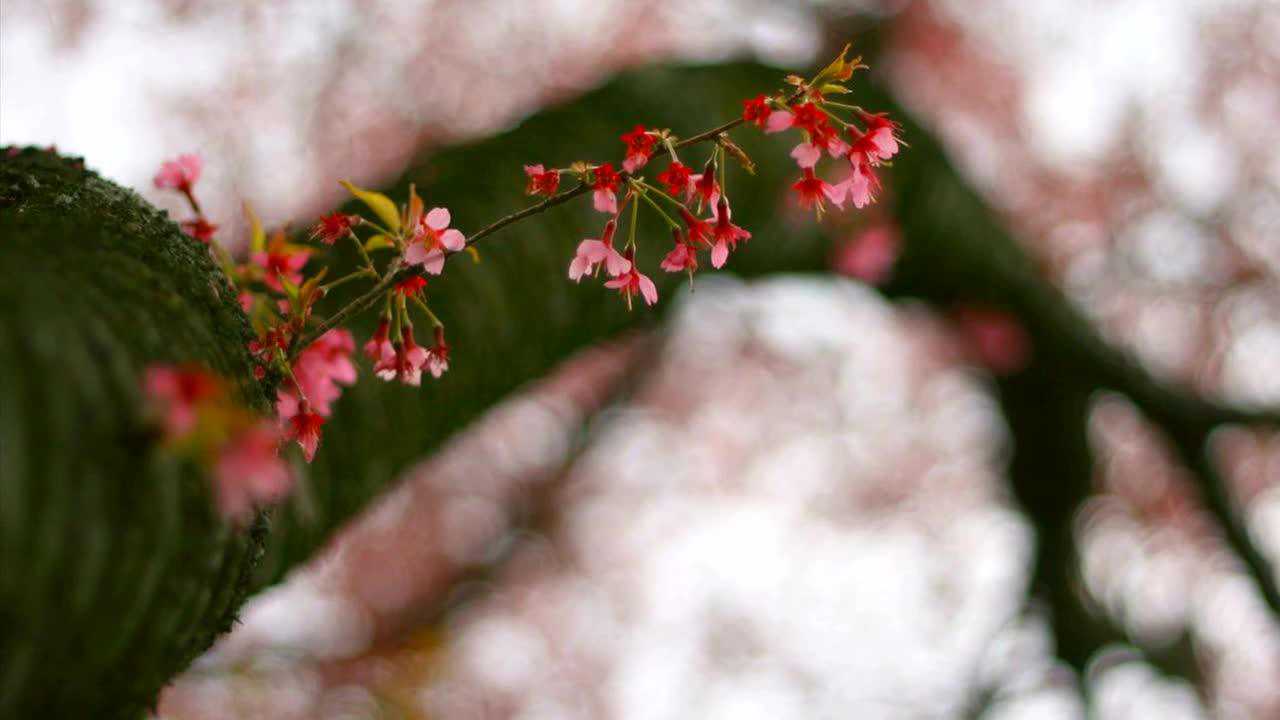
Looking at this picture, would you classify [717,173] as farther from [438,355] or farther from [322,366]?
[322,366]

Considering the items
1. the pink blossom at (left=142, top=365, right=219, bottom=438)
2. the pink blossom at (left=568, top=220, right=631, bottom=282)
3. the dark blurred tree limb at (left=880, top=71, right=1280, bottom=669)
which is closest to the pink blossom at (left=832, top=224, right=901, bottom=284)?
the dark blurred tree limb at (left=880, top=71, right=1280, bottom=669)

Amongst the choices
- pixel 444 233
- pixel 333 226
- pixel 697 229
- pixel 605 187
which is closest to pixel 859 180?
pixel 697 229

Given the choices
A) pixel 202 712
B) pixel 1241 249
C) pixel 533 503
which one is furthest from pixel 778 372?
pixel 202 712

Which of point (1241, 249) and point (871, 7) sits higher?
point (871, 7)

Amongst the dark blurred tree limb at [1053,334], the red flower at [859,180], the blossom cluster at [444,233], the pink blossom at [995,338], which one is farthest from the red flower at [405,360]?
the pink blossom at [995,338]

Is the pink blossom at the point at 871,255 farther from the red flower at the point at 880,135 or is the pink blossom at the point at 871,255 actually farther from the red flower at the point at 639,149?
the red flower at the point at 639,149

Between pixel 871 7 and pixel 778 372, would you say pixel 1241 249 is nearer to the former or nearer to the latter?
pixel 871 7

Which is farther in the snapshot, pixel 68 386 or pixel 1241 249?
pixel 1241 249
